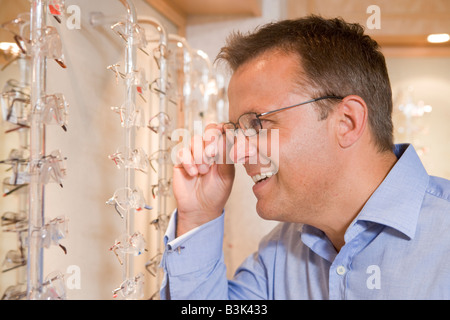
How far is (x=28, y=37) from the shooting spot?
60 cm

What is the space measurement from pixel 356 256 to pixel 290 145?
0.86 feet

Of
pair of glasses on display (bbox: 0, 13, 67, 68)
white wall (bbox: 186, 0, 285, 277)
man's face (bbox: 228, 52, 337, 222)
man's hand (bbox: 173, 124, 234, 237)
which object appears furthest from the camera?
white wall (bbox: 186, 0, 285, 277)

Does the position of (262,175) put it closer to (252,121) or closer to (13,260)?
(252,121)

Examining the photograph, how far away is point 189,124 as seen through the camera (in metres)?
1.42

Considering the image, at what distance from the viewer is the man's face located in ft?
2.98

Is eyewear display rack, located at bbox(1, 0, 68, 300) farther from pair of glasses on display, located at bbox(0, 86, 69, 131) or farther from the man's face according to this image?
the man's face

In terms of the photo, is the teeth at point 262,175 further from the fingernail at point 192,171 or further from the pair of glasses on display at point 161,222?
the pair of glasses on display at point 161,222

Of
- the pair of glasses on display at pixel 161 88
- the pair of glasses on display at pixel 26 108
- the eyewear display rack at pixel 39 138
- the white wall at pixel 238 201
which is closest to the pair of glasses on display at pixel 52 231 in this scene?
the eyewear display rack at pixel 39 138

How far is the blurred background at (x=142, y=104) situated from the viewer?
650 mm

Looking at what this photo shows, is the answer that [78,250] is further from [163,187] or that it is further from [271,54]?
[271,54]

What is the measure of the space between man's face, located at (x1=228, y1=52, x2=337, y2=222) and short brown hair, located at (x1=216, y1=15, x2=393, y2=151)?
34 mm
